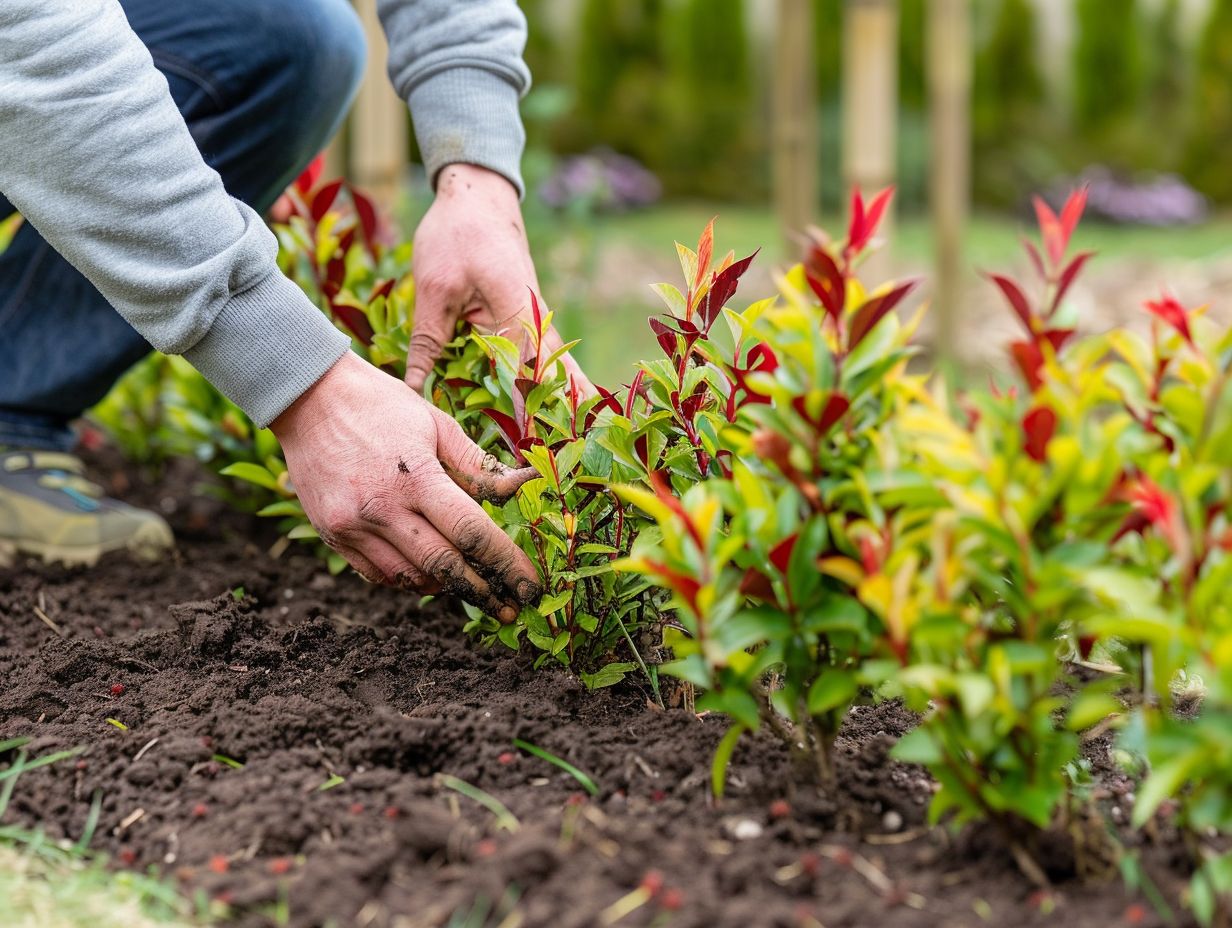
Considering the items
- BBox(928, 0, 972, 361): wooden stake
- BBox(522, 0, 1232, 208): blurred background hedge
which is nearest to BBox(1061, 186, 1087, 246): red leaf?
BBox(928, 0, 972, 361): wooden stake

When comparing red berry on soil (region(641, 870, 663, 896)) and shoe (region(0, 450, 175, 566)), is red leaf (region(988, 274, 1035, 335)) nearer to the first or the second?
red berry on soil (region(641, 870, 663, 896))

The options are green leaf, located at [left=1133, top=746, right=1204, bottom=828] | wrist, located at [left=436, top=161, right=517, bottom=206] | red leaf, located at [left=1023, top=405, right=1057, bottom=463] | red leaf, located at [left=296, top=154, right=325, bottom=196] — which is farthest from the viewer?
red leaf, located at [left=296, top=154, right=325, bottom=196]

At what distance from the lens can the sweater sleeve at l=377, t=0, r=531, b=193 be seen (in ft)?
7.39

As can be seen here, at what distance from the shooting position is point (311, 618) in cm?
223

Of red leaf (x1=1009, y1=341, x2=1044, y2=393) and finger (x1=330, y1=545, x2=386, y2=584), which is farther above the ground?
red leaf (x1=1009, y1=341, x2=1044, y2=393)

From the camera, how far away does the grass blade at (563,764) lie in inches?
60.7

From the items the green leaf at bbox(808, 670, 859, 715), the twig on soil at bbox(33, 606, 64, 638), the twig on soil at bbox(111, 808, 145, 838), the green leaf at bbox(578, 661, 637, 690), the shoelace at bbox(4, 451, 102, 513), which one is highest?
the green leaf at bbox(808, 670, 859, 715)

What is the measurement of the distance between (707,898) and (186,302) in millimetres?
1065

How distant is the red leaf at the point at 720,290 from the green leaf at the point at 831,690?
59cm

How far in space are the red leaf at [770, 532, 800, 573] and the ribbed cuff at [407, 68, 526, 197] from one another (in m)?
1.18

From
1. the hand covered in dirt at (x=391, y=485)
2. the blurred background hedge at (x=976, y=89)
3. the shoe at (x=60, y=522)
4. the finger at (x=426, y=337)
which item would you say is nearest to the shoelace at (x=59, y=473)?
the shoe at (x=60, y=522)

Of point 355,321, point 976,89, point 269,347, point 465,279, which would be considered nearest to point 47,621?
point 355,321

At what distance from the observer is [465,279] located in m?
2.09

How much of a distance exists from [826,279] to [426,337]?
0.89 meters
